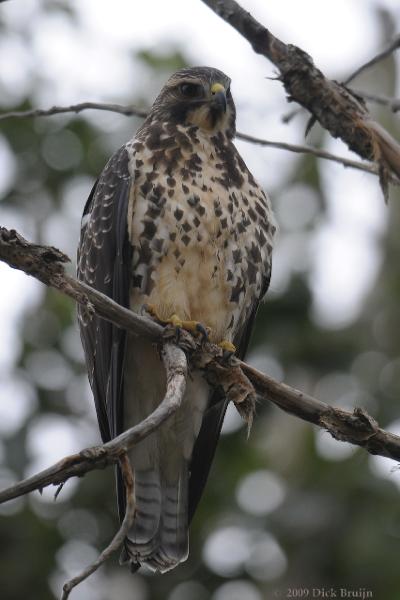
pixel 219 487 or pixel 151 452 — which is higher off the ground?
pixel 151 452

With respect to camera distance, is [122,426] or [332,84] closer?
[332,84]

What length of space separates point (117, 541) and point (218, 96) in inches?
121

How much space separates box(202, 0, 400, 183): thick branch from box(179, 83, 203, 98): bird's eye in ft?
3.75

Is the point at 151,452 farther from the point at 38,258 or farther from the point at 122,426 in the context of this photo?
the point at 38,258

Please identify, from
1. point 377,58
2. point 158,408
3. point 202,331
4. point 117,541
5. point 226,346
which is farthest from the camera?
point 226,346

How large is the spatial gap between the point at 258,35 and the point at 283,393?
154 cm

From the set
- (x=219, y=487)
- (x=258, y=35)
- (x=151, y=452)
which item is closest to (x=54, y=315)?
(x=219, y=487)

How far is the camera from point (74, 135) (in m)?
8.04

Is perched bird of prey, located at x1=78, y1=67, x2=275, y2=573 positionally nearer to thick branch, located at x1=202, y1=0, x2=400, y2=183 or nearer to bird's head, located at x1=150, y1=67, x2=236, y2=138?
bird's head, located at x1=150, y1=67, x2=236, y2=138

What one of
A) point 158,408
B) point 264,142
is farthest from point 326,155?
point 158,408

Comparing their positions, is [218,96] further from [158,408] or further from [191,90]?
[158,408]

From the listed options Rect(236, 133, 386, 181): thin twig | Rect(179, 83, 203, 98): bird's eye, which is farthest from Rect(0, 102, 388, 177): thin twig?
Rect(179, 83, 203, 98): bird's eye

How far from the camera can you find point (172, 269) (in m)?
4.71

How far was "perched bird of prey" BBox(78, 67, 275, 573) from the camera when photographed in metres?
4.73
